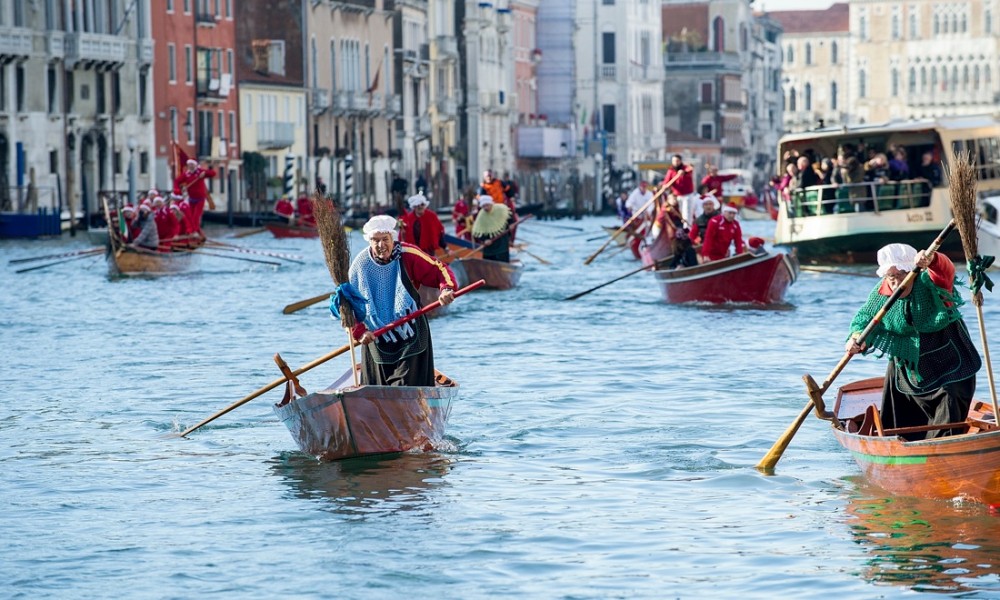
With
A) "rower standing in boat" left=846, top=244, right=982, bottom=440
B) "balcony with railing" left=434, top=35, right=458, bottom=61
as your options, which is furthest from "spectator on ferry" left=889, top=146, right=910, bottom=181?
"balcony with railing" left=434, top=35, right=458, bottom=61

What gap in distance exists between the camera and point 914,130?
33031 mm

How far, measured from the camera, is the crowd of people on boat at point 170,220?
3231 cm

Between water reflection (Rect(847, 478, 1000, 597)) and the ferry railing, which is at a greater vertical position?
the ferry railing

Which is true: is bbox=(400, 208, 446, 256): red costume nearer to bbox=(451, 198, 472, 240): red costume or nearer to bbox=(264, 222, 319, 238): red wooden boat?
bbox=(451, 198, 472, 240): red costume

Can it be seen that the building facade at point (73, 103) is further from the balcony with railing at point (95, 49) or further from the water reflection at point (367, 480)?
the water reflection at point (367, 480)

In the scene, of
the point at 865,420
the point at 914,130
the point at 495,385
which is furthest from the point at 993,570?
the point at 914,130

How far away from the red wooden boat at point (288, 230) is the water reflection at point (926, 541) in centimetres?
3832

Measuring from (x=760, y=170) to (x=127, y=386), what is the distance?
113096 mm

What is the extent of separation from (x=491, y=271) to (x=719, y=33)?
94650 mm

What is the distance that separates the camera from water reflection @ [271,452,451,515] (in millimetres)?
11695

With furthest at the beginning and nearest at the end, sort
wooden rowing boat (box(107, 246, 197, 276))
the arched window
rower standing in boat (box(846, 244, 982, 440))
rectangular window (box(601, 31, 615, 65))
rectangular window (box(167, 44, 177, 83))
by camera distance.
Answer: the arched window < rectangular window (box(601, 31, 615, 65)) < rectangular window (box(167, 44, 177, 83)) < wooden rowing boat (box(107, 246, 197, 276)) < rower standing in boat (box(846, 244, 982, 440))

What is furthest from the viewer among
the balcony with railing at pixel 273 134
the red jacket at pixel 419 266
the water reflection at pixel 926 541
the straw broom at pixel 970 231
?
the balcony with railing at pixel 273 134

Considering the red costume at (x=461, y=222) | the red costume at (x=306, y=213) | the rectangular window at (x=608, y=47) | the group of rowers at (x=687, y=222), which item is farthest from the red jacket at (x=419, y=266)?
the rectangular window at (x=608, y=47)

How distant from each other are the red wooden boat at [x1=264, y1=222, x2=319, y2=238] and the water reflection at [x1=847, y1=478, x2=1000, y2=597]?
38.3 metres
